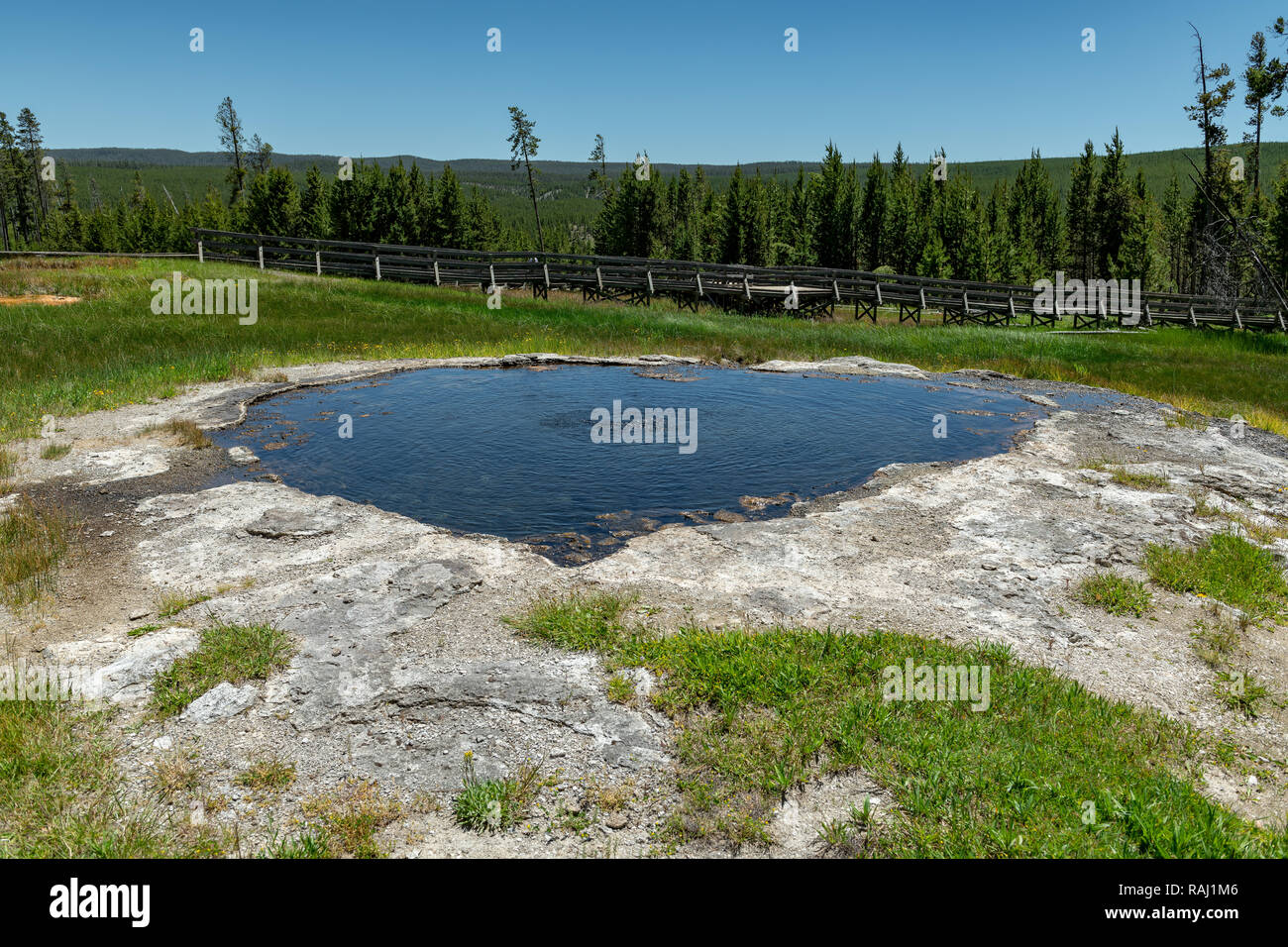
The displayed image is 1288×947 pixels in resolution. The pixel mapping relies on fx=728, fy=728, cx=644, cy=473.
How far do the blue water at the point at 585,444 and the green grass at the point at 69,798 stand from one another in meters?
4.22

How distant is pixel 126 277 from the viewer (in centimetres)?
2880

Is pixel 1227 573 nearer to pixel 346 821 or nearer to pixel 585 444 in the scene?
pixel 346 821

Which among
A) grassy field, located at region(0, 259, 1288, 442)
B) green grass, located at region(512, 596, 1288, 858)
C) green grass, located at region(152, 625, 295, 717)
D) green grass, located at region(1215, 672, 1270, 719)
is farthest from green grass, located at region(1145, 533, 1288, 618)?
grassy field, located at region(0, 259, 1288, 442)

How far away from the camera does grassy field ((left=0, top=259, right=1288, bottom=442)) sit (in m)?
16.3

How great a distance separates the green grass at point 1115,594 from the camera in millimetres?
6820

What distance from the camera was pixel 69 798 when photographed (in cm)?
422
